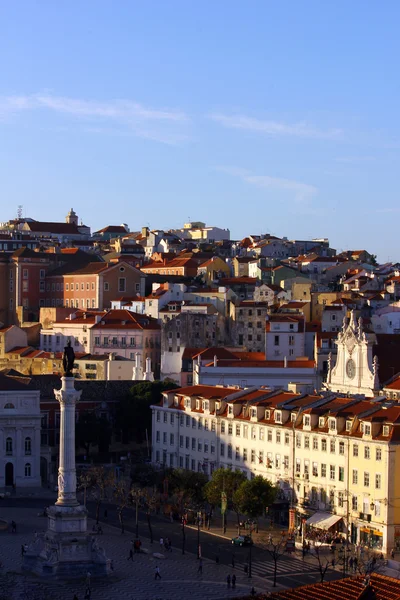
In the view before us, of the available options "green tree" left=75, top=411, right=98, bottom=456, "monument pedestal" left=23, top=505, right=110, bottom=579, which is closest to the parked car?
"monument pedestal" left=23, top=505, right=110, bottom=579

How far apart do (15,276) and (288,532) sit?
80599 mm

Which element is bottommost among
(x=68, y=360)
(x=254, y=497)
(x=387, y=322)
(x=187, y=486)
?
(x=187, y=486)

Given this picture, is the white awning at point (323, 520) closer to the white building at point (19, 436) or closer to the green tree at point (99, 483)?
the green tree at point (99, 483)

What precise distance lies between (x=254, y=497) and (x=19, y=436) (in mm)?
26027

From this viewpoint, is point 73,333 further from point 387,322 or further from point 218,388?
point 218,388

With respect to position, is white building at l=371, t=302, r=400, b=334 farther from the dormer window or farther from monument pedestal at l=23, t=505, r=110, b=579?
monument pedestal at l=23, t=505, r=110, b=579

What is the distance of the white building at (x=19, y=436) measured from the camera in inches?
3920

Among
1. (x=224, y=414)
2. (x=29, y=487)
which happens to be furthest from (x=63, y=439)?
(x=29, y=487)

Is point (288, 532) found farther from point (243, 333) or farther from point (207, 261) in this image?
point (207, 261)

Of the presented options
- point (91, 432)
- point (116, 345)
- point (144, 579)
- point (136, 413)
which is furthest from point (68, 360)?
point (116, 345)

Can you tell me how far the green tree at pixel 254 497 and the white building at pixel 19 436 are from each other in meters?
23.6

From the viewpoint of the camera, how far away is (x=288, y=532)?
78.6m

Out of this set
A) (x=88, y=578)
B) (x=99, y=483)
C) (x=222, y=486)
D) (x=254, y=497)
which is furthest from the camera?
(x=99, y=483)

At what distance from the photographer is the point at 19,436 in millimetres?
100688
